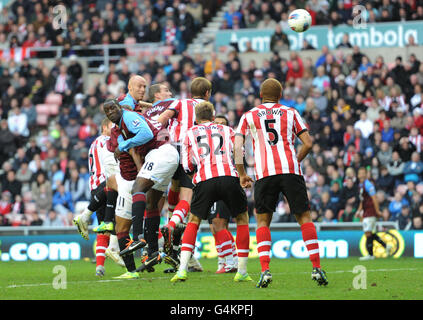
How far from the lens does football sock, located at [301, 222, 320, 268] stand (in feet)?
29.8

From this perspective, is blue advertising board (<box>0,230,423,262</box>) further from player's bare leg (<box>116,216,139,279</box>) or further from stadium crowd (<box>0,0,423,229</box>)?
player's bare leg (<box>116,216,139,279</box>)

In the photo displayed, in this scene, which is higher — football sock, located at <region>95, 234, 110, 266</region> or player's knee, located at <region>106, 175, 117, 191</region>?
player's knee, located at <region>106, 175, 117, 191</region>

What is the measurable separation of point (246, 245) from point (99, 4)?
1975 cm

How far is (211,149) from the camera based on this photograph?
33.1 feet

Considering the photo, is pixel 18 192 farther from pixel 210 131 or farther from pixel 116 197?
pixel 210 131

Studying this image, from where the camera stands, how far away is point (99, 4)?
28.3 meters

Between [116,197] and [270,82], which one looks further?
[116,197]

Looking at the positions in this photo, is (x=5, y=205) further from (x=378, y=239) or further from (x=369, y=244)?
(x=378, y=239)

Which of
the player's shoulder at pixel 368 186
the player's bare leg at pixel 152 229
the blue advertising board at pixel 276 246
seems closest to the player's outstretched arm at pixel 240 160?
the player's bare leg at pixel 152 229

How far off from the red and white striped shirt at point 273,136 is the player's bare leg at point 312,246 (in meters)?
0.52

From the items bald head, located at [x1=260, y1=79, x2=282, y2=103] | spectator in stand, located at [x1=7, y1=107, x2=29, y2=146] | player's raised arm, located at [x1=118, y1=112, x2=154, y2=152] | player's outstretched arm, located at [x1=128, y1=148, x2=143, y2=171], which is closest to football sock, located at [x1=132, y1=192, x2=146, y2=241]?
player's outstretched arm, located at [x1=128, y1=148, x2=143, y2=171]

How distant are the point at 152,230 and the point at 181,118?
1629 millimetres

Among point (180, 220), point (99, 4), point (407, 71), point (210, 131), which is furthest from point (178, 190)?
point (99, 4)

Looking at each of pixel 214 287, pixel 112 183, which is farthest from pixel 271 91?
pixel 112 183
